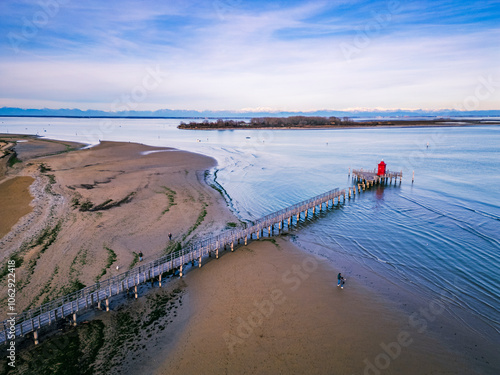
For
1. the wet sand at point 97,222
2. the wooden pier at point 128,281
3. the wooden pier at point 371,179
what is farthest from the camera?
the wooden pier at point 371,179

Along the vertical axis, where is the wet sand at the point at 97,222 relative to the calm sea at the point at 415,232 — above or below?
above

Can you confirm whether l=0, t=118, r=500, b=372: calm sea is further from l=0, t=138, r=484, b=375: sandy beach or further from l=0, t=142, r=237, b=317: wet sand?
l=0, t=142, r=237, b=317: wet sand

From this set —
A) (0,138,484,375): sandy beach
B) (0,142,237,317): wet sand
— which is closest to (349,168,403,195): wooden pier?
(0,142,237,317): wet sand

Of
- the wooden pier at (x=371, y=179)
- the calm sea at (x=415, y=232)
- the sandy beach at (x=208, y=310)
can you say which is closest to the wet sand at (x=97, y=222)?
the sandy beach at (x=208, y=310)

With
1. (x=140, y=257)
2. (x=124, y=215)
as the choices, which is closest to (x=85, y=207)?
(x=124, y=215)

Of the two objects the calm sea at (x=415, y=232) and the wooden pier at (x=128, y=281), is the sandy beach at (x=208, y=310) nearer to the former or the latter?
the wooden pier at (x=128, y=281)

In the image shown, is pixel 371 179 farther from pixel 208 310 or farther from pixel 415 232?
pixel 208 310
